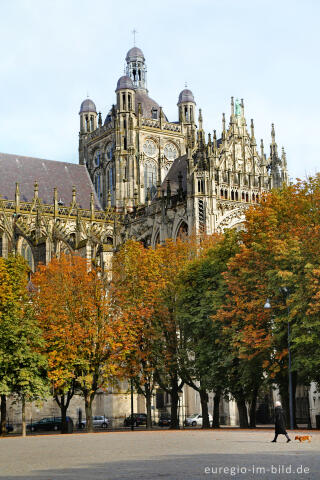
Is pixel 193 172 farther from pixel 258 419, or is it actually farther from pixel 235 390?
pixel 235 390

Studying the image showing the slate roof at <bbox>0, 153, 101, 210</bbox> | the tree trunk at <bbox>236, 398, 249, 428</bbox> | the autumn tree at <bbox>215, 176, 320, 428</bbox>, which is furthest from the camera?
the slate roof at <bbox>0, 153, 101, 210</bbox>

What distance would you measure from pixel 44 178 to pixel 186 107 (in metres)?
20.4

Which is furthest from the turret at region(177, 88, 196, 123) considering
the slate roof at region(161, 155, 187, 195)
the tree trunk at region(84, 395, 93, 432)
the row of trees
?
the tree trunk at region(84, 395, 93, 432)

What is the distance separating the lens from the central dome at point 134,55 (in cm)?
9531

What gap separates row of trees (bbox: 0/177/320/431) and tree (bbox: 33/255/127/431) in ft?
0.28

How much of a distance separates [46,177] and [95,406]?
31.1 meters

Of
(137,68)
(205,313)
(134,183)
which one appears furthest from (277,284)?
(137,68)

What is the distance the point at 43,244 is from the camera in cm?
6906

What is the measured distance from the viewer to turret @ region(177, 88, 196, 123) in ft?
298

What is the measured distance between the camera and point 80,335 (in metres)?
44.5

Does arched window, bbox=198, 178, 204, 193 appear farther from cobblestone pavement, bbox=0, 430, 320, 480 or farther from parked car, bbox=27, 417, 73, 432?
cobblestone pavement, bbox=0, 430, 320, 480

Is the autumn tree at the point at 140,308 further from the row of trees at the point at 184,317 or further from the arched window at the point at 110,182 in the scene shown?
the arched window at the point at 110,182

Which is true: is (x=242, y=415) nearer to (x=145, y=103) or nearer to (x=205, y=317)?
(x=205, y=317)

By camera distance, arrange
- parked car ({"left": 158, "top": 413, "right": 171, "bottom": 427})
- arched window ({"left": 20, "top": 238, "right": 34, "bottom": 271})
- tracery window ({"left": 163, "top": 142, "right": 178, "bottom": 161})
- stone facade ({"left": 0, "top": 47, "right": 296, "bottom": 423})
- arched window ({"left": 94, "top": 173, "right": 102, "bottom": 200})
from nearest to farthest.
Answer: parked car ({"left": 158, "top": 413, "right": 171, "bottom": 427}) → stone facade ({"left": 0, "top": 47, "right": 296, "bottom": 423}) → arched window ({"left": 20, "top": 238, "right": 34, "bottom": 271}) → tracery window ({"left": 163, "top": 142, "right": 178, "bottom": 161}) → arched window ({"left": 94, "top": 173, "right": 102, "bottom": 200})
